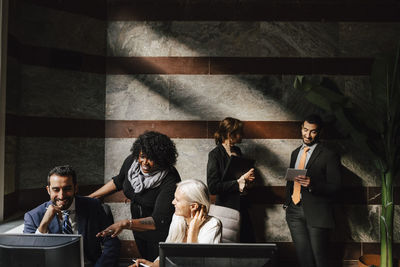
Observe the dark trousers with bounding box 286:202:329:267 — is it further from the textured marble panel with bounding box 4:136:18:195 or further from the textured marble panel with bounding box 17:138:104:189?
the textured marble panel with bounding box 4:136:18:195

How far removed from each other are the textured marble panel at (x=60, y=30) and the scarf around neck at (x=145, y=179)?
1959mm

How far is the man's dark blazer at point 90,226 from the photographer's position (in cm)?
210

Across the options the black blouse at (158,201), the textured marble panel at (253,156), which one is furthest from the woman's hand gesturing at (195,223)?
the textured marble panel at (253,156)

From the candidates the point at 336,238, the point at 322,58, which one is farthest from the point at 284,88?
the point at 336,238

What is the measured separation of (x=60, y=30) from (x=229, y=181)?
2.54m

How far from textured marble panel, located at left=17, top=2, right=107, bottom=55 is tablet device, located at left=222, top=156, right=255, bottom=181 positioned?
83.2 inches

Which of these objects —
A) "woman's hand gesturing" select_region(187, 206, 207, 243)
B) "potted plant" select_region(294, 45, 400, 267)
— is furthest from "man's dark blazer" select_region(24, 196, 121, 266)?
"potted plant" select_region(294, 45, 400, 267)

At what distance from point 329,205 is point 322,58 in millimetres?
1791

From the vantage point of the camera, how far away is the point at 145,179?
2.62 meters

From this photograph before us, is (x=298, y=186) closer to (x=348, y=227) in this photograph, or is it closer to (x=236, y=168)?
(x=236, y=168)

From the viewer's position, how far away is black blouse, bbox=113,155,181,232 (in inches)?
96.3

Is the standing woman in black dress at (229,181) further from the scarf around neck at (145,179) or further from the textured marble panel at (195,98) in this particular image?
the scarf around neck at (145,179)

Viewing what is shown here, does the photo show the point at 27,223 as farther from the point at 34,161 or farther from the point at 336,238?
the point at 336,238

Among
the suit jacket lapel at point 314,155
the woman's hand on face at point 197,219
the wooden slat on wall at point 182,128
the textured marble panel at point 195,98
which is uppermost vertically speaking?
the textured marble panel at point 195,98
